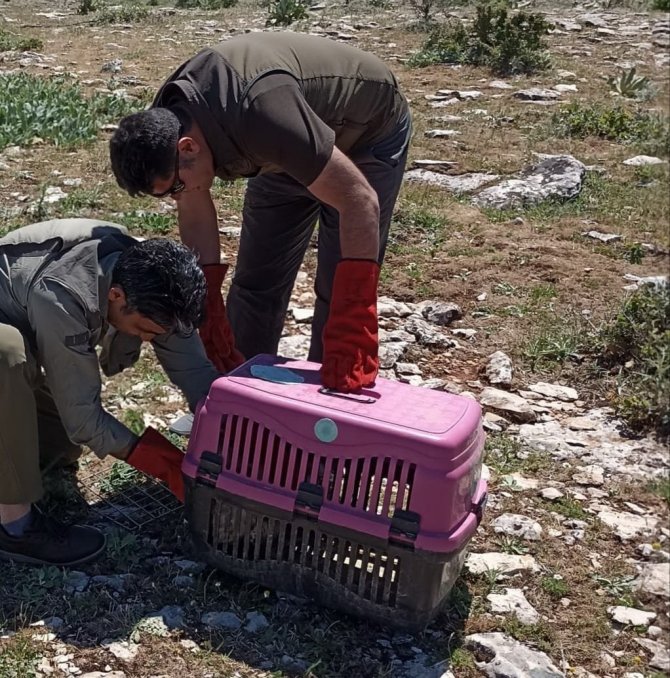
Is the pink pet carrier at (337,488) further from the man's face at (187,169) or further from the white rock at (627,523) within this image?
the white rock at (627,523)

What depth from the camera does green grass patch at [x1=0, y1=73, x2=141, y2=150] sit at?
693 cm

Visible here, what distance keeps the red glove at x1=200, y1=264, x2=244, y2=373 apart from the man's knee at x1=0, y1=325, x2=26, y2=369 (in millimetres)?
664

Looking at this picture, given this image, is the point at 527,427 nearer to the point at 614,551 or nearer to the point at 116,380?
the point at 614,551

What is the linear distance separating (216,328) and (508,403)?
1394 millimetres

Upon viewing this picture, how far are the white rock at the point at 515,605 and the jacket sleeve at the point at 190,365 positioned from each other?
3.66ft

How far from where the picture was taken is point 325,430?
2.49m

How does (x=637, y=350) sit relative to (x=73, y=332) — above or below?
below

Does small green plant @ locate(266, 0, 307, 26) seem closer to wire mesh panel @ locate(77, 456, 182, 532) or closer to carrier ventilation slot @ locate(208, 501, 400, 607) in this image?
wire mesh panel @ locate(77, 456, 182, 532)

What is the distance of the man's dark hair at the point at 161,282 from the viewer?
2621 millimetres

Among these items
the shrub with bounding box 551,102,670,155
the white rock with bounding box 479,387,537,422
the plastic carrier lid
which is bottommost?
the white rock with bounding box 479,387,537,422

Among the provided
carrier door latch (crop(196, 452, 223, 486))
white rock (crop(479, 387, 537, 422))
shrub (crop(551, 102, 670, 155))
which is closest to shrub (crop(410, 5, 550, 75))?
shrub (crop(551, 102, 670, 155))

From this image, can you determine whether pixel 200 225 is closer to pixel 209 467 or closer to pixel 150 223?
pixel 209 467

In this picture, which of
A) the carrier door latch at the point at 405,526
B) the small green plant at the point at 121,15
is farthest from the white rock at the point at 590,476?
the small green plant at the point at 121,15

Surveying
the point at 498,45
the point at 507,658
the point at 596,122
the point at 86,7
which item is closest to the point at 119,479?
the point at 507,658
